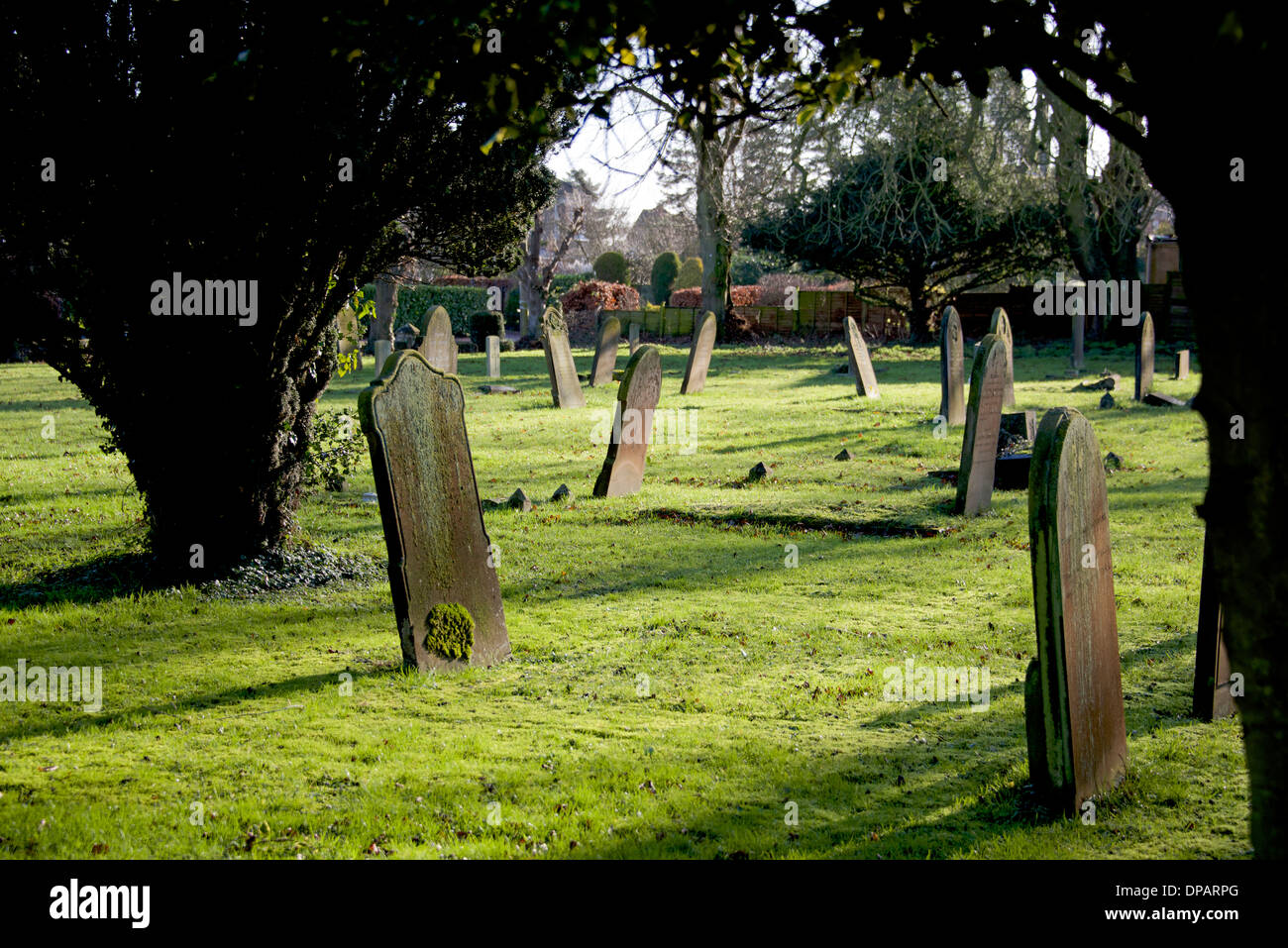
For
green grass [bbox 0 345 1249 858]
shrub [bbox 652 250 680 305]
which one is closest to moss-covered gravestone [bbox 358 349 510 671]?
green grass [bbox 0 345 1249 858]

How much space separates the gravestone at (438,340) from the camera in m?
20.2

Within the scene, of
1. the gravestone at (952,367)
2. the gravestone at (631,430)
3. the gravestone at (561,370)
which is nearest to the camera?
the gravestone at (631,430)

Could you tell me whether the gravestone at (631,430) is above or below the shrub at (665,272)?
below

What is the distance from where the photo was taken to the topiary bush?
6.48 metres

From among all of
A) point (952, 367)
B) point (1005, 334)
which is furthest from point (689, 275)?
point (1005, 334)

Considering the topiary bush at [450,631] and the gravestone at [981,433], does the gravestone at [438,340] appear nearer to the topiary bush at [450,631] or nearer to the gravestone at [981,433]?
the gravestone at [981,433]

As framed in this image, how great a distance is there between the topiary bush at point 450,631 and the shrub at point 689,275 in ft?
160

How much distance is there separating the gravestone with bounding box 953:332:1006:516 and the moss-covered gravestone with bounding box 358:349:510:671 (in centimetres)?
624

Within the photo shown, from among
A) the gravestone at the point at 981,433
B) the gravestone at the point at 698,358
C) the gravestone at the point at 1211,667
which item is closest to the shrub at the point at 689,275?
the gravestone at the point at 698,358

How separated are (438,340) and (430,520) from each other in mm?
14434

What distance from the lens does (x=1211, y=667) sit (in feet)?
18.2

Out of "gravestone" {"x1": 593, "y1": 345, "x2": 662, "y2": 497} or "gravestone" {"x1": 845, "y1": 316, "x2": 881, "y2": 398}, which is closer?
"gravestone" {"x1": 593, "y1": 345, "x2": 662, "y2": 497}

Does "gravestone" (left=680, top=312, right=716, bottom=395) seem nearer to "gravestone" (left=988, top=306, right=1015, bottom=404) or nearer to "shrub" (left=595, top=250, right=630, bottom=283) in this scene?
"gravestone" (left=988, top=306, right=1015, bottom=404)
